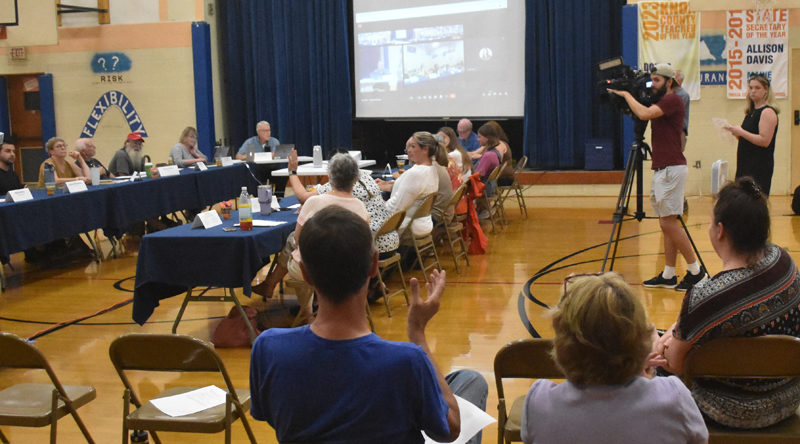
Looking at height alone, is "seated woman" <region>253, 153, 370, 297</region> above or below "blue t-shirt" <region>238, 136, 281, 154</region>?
below

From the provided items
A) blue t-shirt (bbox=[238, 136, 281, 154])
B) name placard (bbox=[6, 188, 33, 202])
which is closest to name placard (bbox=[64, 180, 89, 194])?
name placard (bbox=[6, 188, 33, 202])

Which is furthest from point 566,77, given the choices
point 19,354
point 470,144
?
point 19,354

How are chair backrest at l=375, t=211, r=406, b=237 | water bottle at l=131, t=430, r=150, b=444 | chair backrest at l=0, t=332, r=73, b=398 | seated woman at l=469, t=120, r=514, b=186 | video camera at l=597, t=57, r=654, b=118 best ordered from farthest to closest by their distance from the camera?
seated woman at l=469, t=120, r=514, b=186, video camera at l=597, t=57, r=654, b=118, chair backrest at l=375, t=211, r=406, b=237, water bottle at l=131, t=430, r=150, b=444, chair backrest at l=0, t=332, r=73, b=398

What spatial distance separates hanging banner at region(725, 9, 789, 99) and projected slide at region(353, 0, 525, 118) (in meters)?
2.82

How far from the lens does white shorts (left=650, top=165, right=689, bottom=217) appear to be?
527cm

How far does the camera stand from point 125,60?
493 inches

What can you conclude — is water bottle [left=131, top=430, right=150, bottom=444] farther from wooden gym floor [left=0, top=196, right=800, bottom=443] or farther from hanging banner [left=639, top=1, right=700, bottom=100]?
hanging banner [left=639, top=1, right=700, bottom=100]

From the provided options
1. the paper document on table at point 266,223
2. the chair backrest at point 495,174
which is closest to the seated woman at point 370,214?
the paper document on table at point 266,223

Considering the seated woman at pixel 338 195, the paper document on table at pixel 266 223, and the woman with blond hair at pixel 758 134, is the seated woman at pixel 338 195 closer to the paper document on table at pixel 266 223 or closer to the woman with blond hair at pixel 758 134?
the paper document on table at pixel 266 223

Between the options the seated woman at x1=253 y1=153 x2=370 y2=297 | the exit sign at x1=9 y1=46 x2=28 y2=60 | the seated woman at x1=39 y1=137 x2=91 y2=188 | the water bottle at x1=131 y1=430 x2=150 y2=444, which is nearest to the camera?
the water bottle at x1=131 y1=430 x2=150 y2=444

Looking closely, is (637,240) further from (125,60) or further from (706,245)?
(125,60)

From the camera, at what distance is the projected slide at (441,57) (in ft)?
37.4

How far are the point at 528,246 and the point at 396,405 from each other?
5954 millimetres

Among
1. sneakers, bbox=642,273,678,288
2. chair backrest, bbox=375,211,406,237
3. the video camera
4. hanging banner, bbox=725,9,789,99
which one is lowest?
sneakers, bbox=642,273,678,288
